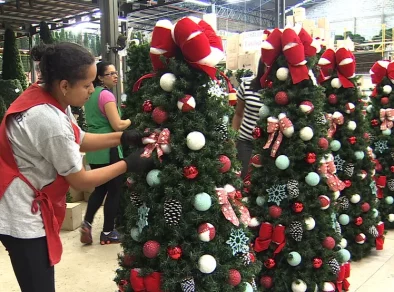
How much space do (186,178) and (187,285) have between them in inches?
16.7

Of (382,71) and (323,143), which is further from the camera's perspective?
(382,71)

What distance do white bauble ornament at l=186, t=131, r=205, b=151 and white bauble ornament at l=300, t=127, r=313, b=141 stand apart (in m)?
0.88

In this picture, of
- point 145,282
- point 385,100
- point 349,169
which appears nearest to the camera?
point 145,282

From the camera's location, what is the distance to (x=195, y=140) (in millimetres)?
1655

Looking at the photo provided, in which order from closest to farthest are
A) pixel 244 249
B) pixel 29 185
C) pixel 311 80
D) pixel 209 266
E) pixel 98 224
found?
1. pixel 29 185
2. pixel 209 266
3. pixel 244 249
4. pixel 311 80
5. pixel 98 224

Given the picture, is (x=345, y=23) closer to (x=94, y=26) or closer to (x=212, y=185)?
(x=94, y=26)

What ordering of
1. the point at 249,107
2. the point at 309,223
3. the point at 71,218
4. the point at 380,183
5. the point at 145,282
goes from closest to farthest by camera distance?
the point at 145,282
the point at 309,223
the point at 249,107
the point at 380,183
the point at 71,218

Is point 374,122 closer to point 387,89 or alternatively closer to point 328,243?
point 387,89

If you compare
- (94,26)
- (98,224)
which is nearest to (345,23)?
(94,26)

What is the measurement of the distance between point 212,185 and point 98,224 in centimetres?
286

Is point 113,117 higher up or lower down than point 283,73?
lower down

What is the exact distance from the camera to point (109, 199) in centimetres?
350

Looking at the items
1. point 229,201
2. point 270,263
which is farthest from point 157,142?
point 270,263

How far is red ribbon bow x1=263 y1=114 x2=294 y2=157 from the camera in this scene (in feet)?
7.72
